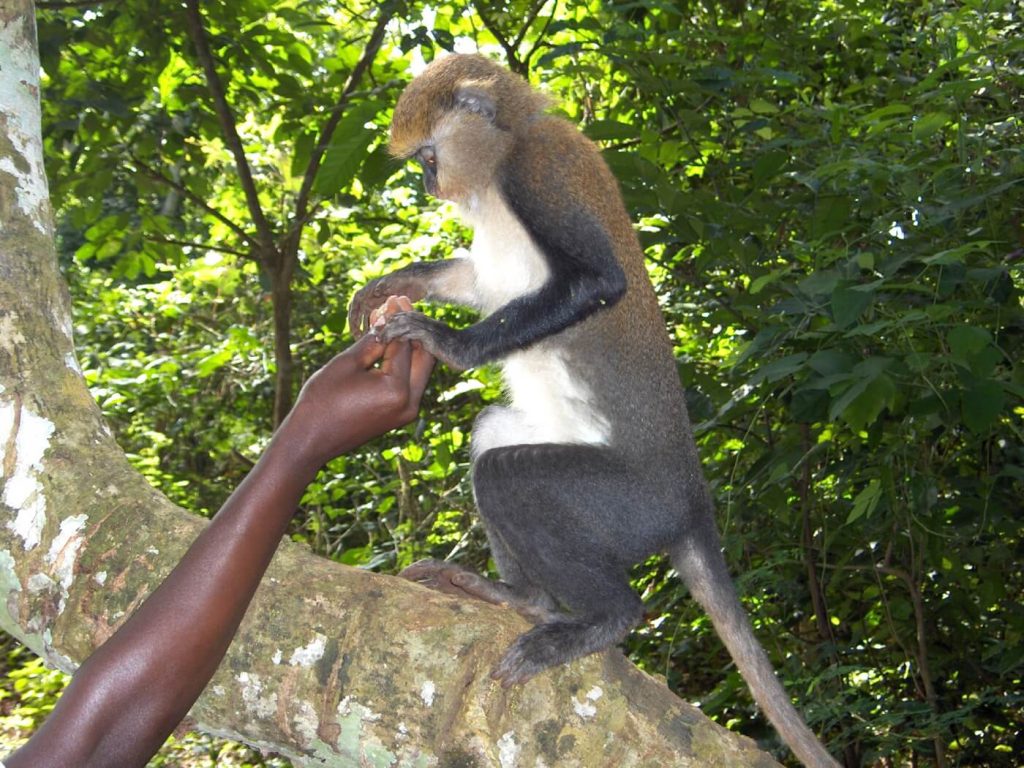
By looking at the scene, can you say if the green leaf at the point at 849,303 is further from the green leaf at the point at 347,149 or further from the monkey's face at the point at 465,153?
the green leaf at the point at 347,149

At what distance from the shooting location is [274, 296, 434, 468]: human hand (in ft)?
5.99

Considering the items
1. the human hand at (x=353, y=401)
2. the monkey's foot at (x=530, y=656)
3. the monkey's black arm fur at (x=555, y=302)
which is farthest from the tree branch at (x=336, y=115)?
the monkey's foot at (x=530, y=656)

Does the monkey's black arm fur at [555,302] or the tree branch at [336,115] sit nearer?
the monkey's black arm fur at [555,302]

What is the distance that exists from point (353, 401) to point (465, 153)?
1.65 meters

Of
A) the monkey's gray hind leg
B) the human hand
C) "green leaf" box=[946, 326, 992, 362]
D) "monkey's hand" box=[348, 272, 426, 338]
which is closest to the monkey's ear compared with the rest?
"monkey's hand" box=[348, 272, 426, 338]

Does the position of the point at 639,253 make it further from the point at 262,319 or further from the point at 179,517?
the point at 262,319

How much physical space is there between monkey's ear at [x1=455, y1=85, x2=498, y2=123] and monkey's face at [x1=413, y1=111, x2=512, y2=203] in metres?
0.02

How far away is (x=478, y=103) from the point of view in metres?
3.38

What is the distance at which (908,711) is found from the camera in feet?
12.4

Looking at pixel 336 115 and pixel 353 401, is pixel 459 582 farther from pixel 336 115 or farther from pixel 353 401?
pixel 336 115

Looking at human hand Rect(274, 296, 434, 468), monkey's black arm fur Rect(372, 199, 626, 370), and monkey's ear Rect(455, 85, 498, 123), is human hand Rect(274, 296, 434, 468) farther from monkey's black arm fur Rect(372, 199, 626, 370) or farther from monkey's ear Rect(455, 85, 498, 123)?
monkey's ear Rect(455, 85, 498, 123)

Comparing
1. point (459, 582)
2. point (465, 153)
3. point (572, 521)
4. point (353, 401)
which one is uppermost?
point (465, 153)

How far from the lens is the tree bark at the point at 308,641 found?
169 cm

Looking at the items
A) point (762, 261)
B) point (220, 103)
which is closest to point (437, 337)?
point (762, 261)
